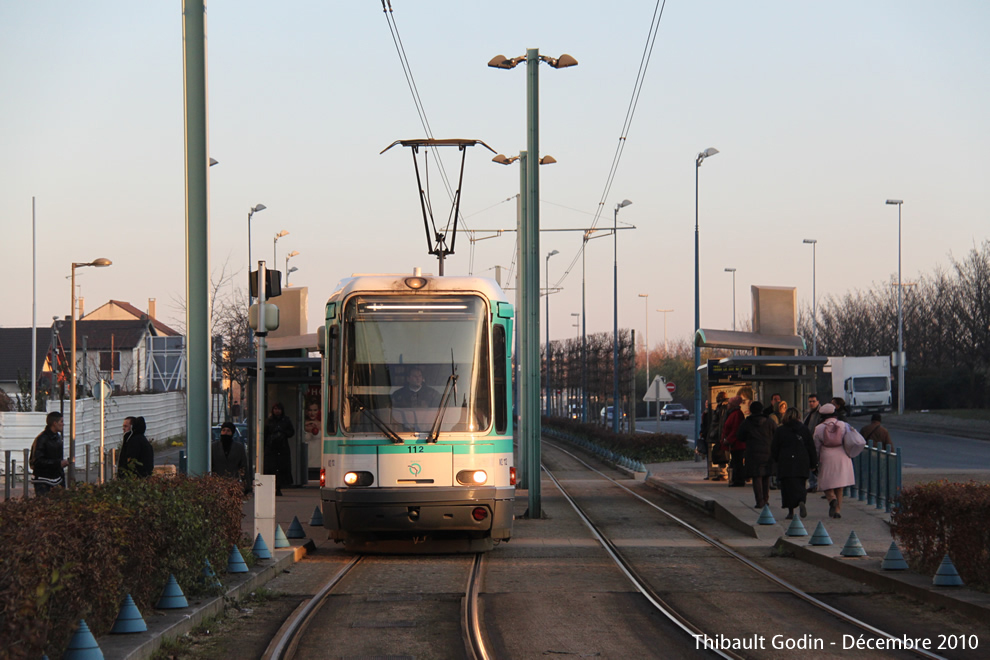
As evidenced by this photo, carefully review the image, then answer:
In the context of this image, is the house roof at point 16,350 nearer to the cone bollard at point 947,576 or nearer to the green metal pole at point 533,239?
the green metal pole at point 533,239

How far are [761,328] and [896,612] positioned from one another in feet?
57.6

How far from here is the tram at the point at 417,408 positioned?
1274cm

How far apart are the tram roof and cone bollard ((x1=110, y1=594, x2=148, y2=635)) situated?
6.16 meters

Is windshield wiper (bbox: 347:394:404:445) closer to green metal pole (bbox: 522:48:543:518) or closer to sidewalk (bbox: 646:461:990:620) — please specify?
sidewalk (bbox: 646:461:990:620)

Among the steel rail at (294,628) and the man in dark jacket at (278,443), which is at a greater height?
the man in dark jacket at (278,443)

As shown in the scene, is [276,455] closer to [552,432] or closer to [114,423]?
[114,423]

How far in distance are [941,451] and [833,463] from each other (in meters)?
24.5

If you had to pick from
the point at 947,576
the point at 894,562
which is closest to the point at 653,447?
the point at 894,562

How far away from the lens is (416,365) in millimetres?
12938

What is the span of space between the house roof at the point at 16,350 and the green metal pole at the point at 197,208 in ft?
220

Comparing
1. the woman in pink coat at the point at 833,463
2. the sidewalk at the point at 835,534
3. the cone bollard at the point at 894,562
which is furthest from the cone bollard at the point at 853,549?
the woman in pink coat at the point at 833,463

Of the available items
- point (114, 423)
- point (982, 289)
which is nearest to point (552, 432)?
point (982, 289)

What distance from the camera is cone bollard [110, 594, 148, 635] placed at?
7312mm

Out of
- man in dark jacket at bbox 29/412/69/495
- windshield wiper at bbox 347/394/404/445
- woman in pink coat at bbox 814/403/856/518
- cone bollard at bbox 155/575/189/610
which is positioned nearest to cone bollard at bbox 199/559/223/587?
cone bollard at bbox 155/575/189/610
